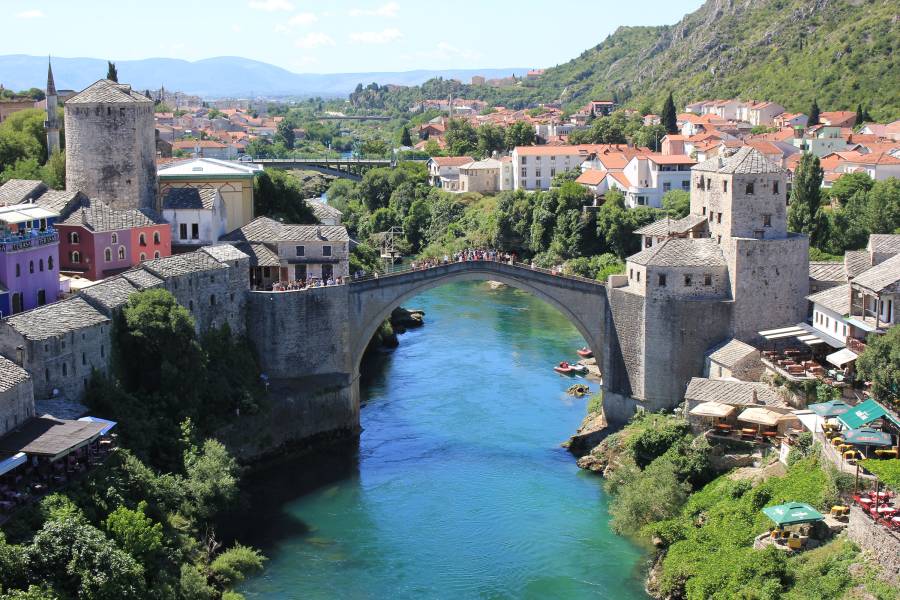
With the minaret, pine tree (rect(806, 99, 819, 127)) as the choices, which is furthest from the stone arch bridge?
pine tree (rect(806, 99, 819, 127))

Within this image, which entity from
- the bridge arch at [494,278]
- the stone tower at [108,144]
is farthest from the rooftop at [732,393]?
the stone tower at [108,144]

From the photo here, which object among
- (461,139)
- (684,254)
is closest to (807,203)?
(684,254)

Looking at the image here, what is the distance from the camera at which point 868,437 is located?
31984 millimetres

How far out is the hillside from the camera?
10094 centimetres

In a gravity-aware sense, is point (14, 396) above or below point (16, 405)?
above

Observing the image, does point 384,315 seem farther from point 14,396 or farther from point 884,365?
point 884,365

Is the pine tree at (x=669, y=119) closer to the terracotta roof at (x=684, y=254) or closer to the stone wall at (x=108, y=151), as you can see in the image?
the terracotta roof at (x=684, y=254)

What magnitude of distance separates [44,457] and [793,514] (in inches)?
766

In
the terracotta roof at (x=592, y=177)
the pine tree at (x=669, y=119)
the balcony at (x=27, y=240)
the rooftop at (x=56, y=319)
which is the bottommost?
the rooftop at (x=56, y=319)

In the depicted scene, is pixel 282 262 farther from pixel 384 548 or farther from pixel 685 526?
pixel 685 526

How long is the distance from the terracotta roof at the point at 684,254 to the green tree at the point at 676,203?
2482cm

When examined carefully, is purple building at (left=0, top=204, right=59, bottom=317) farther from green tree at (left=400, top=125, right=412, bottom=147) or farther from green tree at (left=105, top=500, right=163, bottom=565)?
green tree at (left=400, top=125, right=412, bottom=147)

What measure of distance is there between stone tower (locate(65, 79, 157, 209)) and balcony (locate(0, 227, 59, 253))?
7.57 meters

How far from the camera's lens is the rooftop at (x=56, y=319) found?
111 ft
